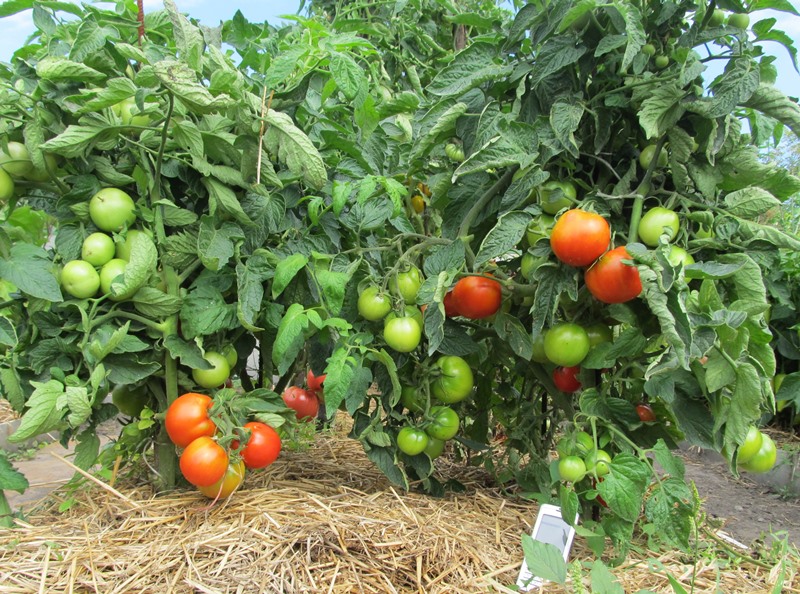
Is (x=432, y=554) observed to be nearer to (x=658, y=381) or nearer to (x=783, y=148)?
(x=658, y=381)

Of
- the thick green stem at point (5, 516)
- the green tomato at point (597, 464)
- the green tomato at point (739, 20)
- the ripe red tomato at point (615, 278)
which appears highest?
the green tomato at point (739, 20)

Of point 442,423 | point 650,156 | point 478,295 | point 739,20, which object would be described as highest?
point 739,20

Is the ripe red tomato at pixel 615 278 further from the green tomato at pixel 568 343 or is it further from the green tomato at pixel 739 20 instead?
the green tomato at pixel 739 20

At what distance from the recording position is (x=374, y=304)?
61.4 inches

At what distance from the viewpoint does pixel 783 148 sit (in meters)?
7.05

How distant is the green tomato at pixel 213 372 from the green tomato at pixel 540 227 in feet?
2.83

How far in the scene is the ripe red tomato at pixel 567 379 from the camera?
1.62 meters

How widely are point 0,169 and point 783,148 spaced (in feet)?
26.0

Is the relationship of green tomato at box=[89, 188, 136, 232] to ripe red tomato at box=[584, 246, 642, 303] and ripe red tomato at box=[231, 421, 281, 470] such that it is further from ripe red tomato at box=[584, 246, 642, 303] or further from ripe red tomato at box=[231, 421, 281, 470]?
ripe red tomato at box=[584, 246, 642, 303]

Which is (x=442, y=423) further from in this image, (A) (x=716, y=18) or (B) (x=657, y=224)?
(A) (x=716, y=18)

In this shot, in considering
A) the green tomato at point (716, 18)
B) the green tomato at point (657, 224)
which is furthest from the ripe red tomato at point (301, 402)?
the green tomato at point (716, 18)

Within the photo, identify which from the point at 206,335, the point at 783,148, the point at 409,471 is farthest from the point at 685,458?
the point at 783,148

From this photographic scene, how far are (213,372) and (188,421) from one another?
0.15 metres

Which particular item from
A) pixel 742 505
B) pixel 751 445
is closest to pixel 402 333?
pixel 751 445
